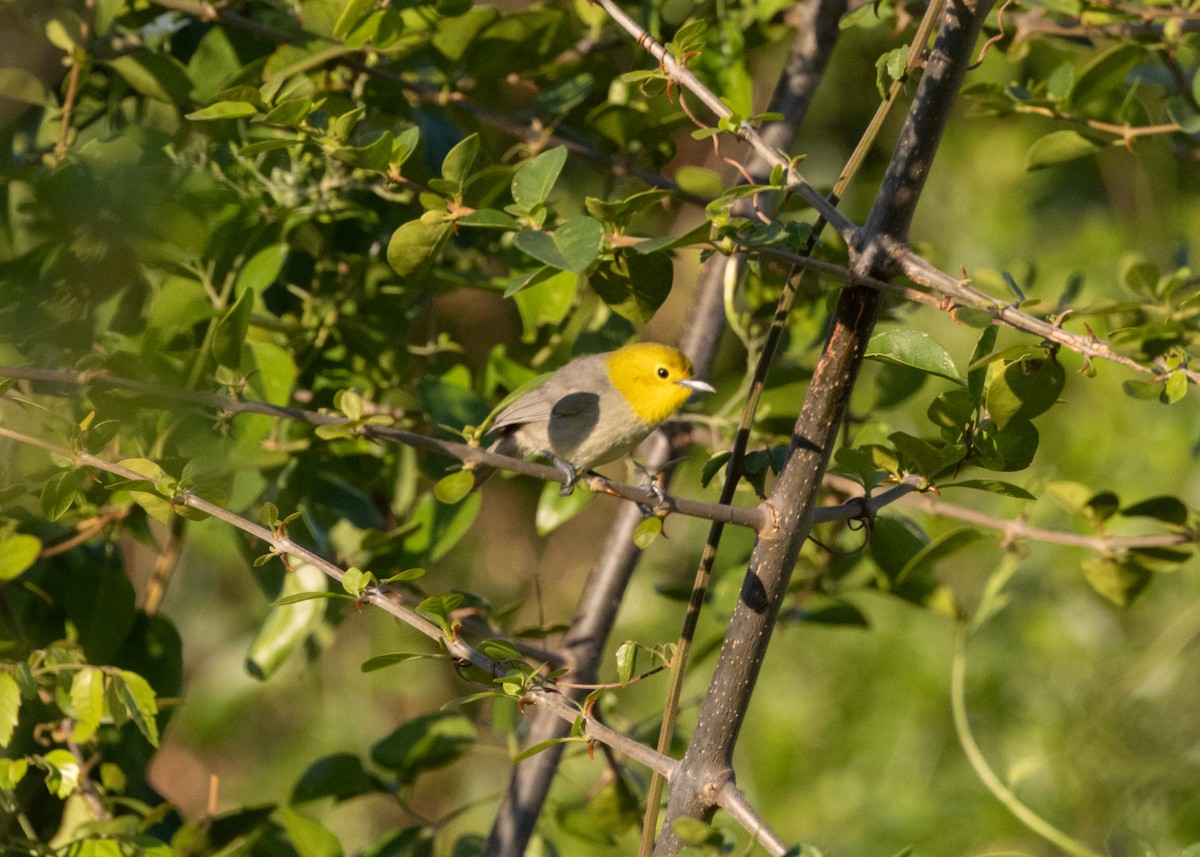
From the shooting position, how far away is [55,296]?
1.98 m

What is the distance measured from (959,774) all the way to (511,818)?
2.64 m

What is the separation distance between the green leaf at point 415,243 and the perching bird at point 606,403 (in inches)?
33.5

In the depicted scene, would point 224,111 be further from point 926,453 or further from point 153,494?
point 926,453

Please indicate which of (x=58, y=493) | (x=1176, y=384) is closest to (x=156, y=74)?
(x=58, y=493)

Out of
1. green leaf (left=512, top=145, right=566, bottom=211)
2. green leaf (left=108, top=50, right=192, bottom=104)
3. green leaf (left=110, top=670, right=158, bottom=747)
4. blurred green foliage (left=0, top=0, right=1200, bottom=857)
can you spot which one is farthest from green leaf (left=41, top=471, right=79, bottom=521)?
green leaf (left=108, top=50, right=192, bottom=104)

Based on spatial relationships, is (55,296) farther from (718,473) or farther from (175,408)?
(718,473)

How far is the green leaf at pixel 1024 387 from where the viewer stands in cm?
139

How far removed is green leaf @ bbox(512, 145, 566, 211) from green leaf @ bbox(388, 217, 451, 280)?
16 cm

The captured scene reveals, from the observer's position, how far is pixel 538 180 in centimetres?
144

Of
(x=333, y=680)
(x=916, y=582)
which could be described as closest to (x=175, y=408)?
(x=916, y=582)

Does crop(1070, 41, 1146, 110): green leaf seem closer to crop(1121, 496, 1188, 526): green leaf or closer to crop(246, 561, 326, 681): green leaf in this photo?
crop(1121, 496, 1188, 526): green leaf

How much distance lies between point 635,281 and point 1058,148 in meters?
1.07

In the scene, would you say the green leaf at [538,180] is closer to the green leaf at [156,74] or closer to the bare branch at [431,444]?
the bare branch at [431,444]

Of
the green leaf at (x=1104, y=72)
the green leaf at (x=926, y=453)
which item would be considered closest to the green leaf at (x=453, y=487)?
the green leaf at (x=926, y=453)
